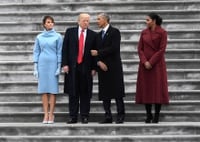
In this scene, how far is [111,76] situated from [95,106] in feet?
2.51

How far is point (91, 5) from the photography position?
12789 millimetres

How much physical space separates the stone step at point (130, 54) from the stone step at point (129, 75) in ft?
1.89

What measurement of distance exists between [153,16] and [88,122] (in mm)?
1765

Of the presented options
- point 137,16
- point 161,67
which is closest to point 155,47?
point 161,67

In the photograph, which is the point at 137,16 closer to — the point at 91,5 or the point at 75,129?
the point at 91,5

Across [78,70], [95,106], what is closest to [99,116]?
[95,106]

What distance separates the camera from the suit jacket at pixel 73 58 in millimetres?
9125

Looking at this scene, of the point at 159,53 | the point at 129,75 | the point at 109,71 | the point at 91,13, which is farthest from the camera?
the point at 91,13

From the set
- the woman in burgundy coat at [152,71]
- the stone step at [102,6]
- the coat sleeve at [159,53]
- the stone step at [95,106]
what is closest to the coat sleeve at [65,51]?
the stone step at [95,106]

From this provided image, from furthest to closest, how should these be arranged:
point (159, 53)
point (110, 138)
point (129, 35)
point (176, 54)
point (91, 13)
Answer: point (91, 13) < point (129, 35) < point (176, 54) < point (159, 53) < point (110, 138)

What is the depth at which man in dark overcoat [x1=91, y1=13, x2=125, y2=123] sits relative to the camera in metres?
9.10

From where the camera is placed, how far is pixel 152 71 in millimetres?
9133

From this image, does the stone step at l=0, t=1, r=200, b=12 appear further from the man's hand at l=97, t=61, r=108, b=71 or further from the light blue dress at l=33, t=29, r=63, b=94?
the man's hand at l=97, t=61, r=108, b=71

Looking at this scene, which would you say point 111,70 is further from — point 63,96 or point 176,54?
point 176,54
